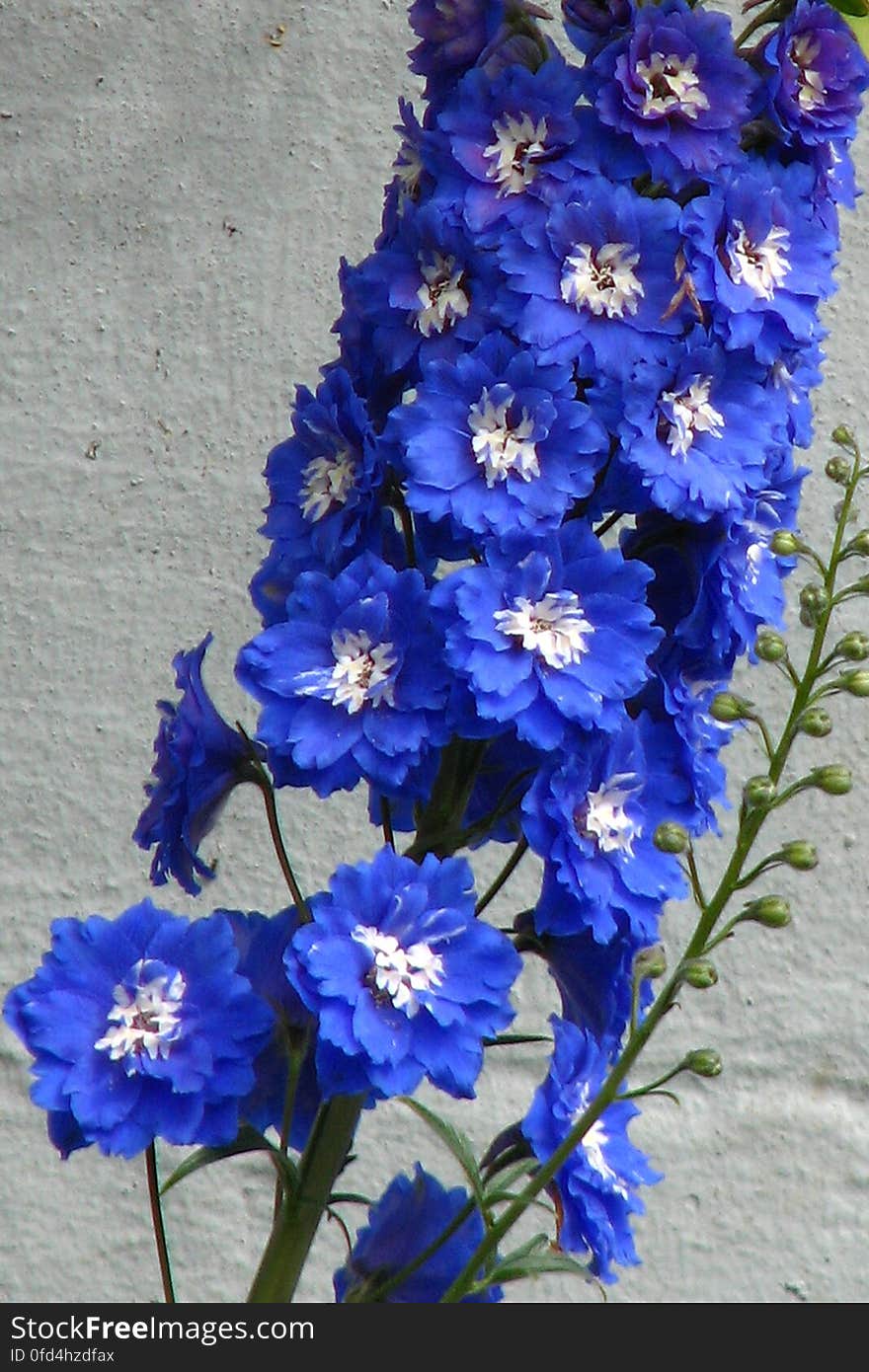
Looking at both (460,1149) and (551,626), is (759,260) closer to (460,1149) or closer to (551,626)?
(551,626)

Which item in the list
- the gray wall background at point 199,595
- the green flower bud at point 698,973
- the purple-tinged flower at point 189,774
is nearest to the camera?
the green flower bud at point 698,973

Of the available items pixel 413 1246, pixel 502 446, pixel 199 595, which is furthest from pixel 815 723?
pixel 199 595

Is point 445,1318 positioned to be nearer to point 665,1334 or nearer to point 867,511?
point 665,1334

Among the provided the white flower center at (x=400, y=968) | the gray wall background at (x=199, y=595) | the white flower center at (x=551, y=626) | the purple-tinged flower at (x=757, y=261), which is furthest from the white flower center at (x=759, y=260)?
the gray wall background at (x=199, y=595)

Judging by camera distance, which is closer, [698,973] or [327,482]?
[698,973]

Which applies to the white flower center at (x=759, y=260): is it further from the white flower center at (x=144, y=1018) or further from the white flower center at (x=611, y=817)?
the white flower center at (x=144, y=1018)

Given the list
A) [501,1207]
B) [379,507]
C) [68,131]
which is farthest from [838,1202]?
[68,131]

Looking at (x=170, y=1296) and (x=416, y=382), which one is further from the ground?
(x=416, y=382)
